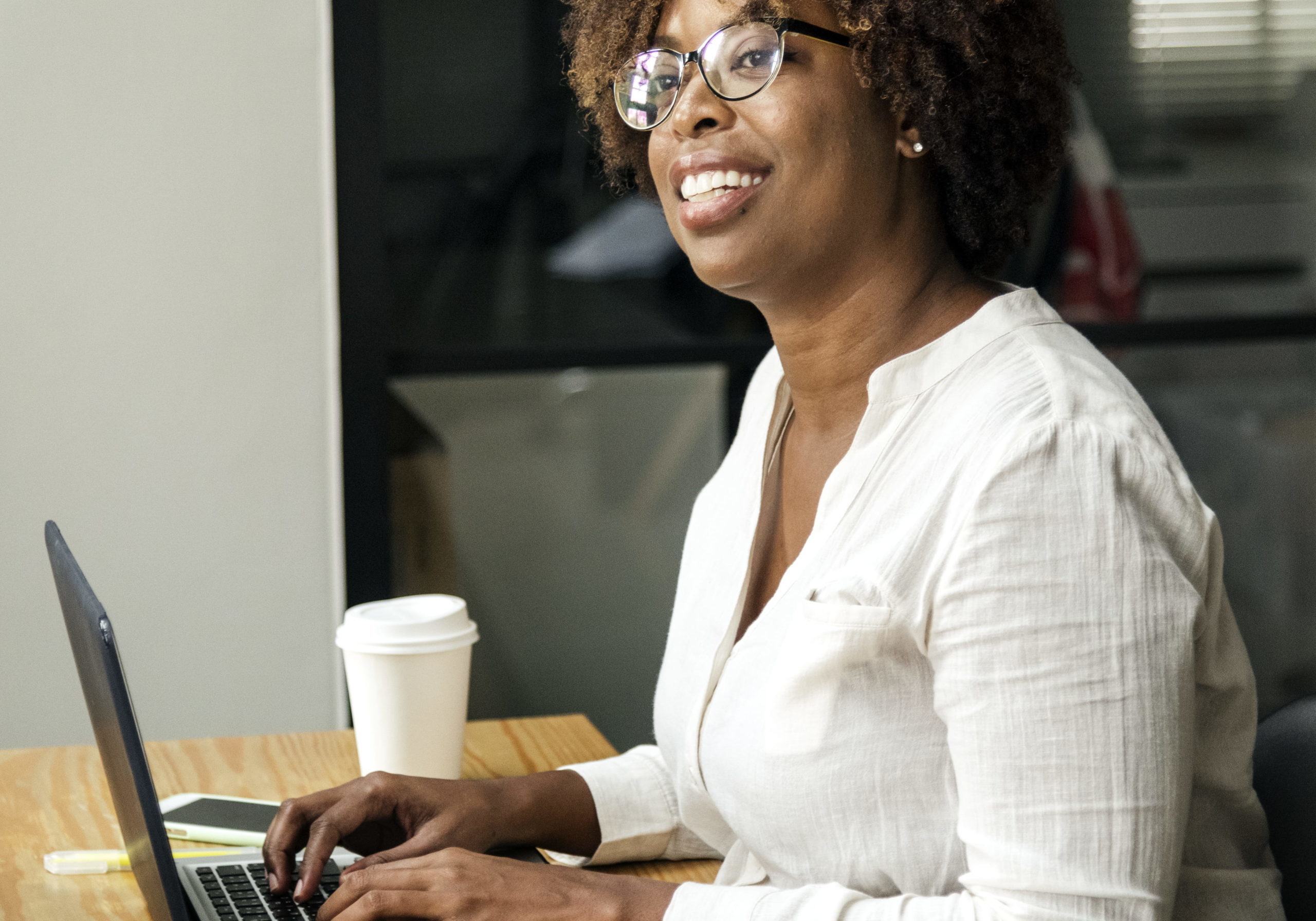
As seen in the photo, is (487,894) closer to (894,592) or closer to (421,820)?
(421,820)

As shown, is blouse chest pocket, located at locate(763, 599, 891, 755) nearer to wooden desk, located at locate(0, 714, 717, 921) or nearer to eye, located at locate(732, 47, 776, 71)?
wooden desk, located at locate(0, 714, 717, 921)

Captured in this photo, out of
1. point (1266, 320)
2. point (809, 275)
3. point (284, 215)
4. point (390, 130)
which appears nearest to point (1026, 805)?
point (809, 275)

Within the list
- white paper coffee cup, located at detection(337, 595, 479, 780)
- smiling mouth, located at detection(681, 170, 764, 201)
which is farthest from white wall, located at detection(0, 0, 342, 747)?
smiling mouth, located at detection(681, 170, 764, 201)

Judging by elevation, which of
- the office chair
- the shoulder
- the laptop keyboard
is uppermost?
the shoulder

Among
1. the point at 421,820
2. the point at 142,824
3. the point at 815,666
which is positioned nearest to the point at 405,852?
the point at 421,820

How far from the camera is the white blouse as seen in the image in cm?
90

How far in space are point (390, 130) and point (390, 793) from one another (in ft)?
4.74

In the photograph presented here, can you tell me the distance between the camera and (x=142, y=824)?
3.08ft

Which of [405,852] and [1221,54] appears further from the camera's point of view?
[1221,54]

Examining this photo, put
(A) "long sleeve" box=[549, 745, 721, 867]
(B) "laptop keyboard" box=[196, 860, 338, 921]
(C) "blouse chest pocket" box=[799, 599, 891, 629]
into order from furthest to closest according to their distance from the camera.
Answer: (A) "long sleeve" box=[549, 745, 721, 867] → (B) "laptop keyboard" box=[196, 860, 338, 921] → (C) "blouse chest pocket" box=[799, 599, 891, 629]

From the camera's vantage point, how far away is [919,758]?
3.29 ft

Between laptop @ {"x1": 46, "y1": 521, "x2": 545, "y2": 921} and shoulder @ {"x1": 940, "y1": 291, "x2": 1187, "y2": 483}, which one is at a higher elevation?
shoulder @ {"x1": 940, "y1": 291, "x2": 1187, "y2": 483}

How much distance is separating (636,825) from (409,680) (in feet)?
0.88

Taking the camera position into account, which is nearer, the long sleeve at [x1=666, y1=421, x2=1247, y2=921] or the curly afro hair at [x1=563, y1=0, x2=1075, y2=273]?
the long sleeve at [x1=666, y1=421, x2=1247, y2=921]
